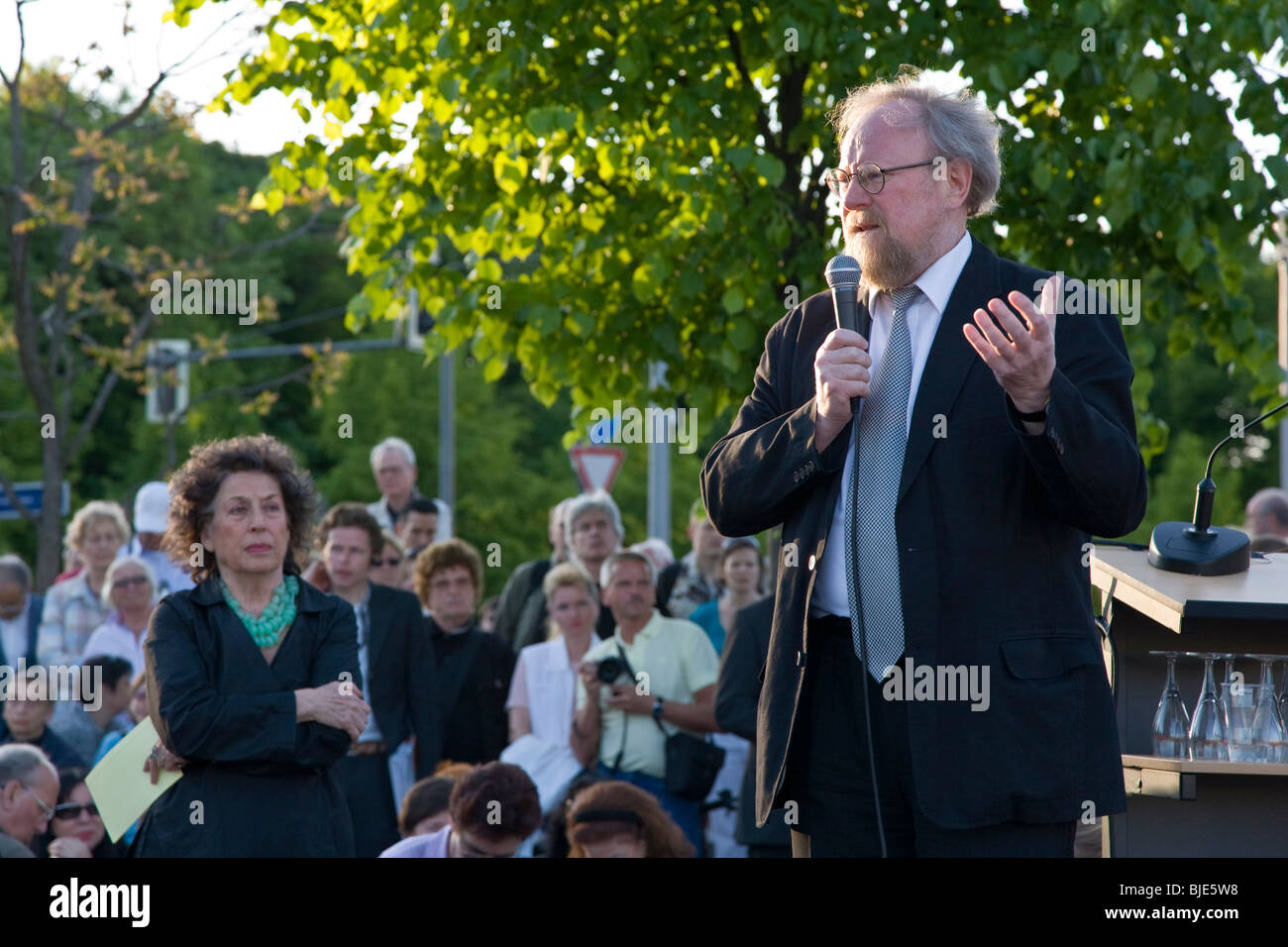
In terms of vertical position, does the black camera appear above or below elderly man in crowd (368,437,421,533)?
below

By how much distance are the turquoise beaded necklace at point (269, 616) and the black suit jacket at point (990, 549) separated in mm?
1767

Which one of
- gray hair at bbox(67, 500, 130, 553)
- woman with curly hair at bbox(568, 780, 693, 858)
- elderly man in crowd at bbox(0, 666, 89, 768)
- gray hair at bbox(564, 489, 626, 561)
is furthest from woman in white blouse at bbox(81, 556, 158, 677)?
woman with curly hair at bbox(568, 780, 693, 858)

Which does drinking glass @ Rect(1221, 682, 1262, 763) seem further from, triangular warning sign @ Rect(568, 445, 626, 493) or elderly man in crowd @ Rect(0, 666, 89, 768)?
triangular warning sign @ Rect(568, 445, 626, 493)

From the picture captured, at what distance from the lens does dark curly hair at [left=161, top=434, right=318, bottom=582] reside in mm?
4508

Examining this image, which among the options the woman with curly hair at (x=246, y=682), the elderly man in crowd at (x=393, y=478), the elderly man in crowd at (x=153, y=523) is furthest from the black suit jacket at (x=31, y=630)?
the woman with curly hair at (x=246, y=682)

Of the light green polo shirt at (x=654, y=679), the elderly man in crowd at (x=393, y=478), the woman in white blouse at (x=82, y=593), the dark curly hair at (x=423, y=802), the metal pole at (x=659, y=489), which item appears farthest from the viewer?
the metal pole at (x=659, y=489)

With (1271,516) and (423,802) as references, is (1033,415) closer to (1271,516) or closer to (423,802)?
(423,802)

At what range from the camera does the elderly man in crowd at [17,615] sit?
9.09 metres

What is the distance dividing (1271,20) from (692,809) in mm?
4298

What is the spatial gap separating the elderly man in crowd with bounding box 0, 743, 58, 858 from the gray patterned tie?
465 centimetres

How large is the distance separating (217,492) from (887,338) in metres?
2.24

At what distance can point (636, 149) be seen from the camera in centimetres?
675

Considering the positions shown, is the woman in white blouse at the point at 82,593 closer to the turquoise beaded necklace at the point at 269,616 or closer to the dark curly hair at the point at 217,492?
the dark curly hair at the point at 217,492
